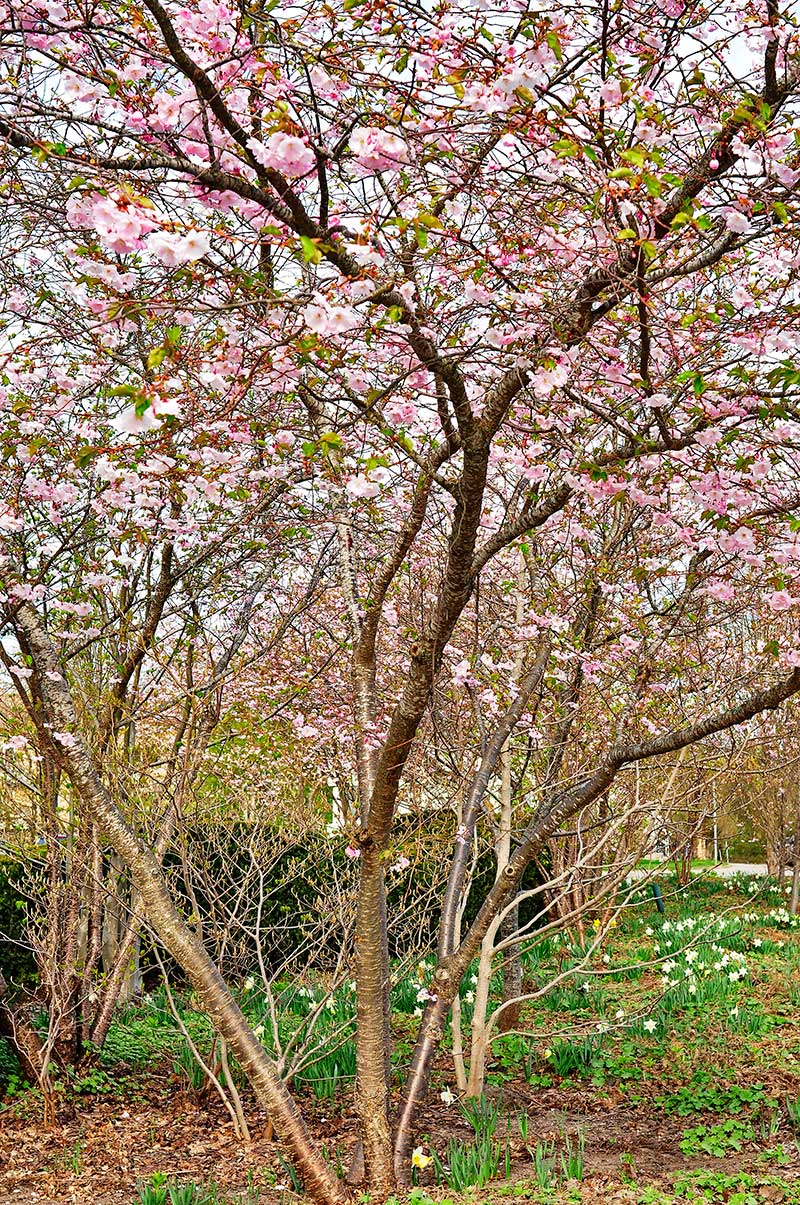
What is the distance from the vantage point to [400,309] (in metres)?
2.50

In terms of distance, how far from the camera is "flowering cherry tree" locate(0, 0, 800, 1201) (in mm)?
2646

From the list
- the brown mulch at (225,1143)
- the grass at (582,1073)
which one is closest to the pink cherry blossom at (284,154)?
the grass at (582,1073)

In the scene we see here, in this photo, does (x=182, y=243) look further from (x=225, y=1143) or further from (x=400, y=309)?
(x=225, y=1143)

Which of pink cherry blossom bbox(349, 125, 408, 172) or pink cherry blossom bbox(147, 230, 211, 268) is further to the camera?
pink cherry blossom bbox(349, 125, 408, 172)

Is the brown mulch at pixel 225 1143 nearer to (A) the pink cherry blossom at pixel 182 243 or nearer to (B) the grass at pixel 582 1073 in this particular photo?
(B) the grass at pixel 582 1073

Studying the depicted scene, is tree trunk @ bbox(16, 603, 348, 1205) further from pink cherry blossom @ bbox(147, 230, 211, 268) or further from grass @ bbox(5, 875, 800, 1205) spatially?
pink cherry blossom @ bbox(147, 230, 211, 268)

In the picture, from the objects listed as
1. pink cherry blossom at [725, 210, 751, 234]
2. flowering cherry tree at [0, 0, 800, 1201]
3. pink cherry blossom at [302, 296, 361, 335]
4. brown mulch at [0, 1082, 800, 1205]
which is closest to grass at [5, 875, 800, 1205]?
brown mulch at [0, 1082, 800, 1205]

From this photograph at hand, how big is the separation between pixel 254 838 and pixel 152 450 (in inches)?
119

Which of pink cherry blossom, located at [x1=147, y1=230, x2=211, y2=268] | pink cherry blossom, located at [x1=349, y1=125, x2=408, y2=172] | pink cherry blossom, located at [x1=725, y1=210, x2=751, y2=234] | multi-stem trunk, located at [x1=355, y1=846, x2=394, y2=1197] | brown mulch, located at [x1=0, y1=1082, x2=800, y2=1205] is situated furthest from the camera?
brown mulch, located at [x1=0, y1=1082, x2=800, y2=1205]

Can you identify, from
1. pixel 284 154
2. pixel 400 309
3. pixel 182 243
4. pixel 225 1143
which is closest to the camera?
pixel 182 243

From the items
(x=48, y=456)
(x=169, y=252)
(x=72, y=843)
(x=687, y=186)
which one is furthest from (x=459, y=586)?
(x=72, y=843)

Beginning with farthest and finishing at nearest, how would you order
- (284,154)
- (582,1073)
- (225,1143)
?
(582,1073) → (225,1143) → (284,154)

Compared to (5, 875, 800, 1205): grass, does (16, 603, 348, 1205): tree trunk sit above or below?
above

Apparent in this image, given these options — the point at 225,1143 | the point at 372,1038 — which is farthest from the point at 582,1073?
the point at 372,1038
